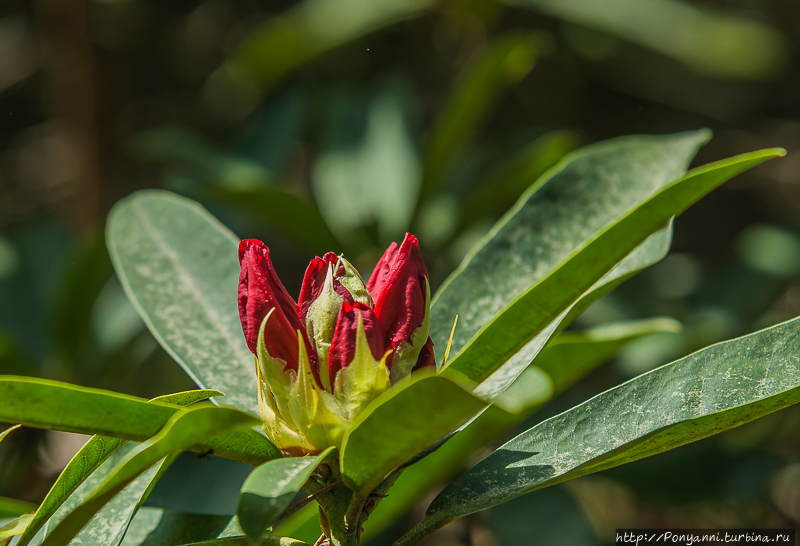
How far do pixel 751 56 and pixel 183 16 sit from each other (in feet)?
6.34

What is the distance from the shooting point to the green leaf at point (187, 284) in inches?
27.7

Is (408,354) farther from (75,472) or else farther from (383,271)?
(75,472)

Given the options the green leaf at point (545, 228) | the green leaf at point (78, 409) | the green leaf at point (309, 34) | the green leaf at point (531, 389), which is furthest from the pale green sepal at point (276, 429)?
the green leaf at point (309, 34)

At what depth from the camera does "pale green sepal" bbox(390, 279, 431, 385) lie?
0.57 m

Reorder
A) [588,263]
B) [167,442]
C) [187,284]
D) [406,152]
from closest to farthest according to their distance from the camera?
[167,442]
[588,263]
[187,284]
[406,152]

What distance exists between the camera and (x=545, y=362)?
0.89 meters

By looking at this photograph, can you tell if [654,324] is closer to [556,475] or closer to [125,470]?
[556,475]

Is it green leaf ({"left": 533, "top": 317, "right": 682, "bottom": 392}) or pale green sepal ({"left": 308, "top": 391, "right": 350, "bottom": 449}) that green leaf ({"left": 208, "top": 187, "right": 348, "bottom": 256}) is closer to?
green leaf ({"left": 533, "top": 317, "right": 682, "bottom": 392})

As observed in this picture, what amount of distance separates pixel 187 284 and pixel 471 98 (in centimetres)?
84

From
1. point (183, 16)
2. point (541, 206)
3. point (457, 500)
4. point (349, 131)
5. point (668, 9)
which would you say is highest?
point (183, 16)

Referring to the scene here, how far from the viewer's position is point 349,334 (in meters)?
0.54

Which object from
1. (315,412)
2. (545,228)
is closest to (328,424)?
(315,412)

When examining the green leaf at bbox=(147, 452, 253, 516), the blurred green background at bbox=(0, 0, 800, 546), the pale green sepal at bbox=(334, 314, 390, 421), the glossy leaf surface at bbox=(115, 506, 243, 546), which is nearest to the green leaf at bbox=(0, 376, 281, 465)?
the pale green sepal at bbox=(334, 314, 390, 421)

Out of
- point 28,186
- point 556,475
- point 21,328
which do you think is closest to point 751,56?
point 556,475
